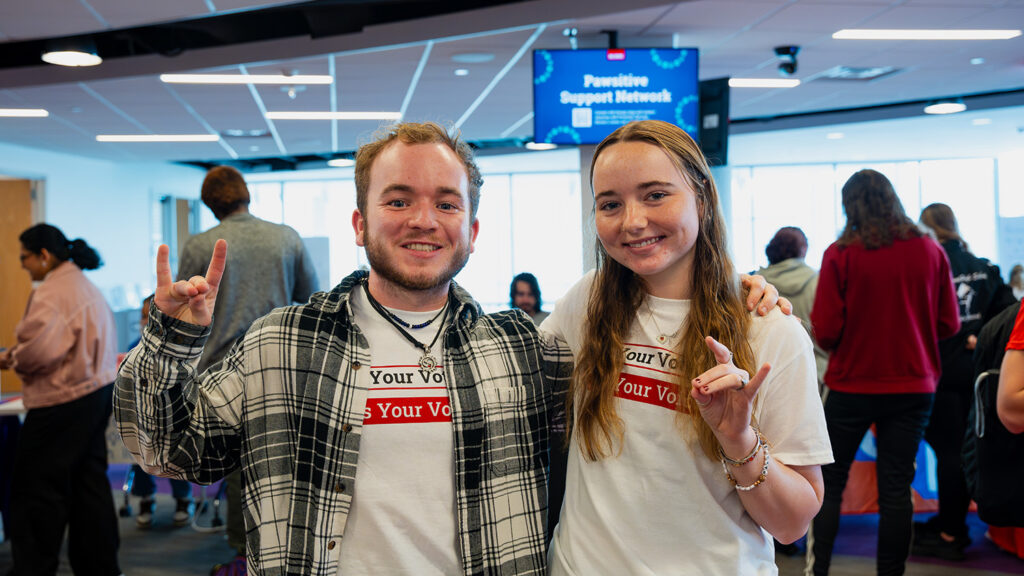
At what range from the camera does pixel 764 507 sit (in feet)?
3.99

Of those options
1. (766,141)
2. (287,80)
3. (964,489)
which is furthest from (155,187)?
(964,489)

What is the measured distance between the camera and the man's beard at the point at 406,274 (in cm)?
136

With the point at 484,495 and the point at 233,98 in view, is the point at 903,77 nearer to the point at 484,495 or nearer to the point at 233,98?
the point at 233,98

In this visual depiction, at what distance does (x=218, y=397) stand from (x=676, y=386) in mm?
789

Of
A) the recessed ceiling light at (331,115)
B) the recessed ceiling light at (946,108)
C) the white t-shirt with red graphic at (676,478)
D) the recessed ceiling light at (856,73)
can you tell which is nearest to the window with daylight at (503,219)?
the recessed ceiling light at (331,115)

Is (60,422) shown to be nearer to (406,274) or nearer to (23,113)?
(406,274)

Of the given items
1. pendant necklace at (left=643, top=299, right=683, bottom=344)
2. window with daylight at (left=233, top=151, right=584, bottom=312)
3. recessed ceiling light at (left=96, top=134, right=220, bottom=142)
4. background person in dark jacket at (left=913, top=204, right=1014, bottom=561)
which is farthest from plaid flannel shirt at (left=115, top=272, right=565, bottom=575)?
window with daylight at (left=233, top=151, right=584, bottom=312)

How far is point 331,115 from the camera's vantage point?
821 centimetres

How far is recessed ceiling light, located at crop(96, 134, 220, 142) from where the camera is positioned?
895cm

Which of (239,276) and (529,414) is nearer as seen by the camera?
(529,414)

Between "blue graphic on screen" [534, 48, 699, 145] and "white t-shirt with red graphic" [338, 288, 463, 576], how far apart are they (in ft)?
12.0

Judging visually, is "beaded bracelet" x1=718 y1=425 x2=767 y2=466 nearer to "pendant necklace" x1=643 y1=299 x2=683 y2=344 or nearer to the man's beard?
"pendant necklace" x1=643 y1=299 x2=683 y2=344

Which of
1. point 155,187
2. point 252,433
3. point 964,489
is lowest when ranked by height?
point 964,489

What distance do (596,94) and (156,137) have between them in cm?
643
